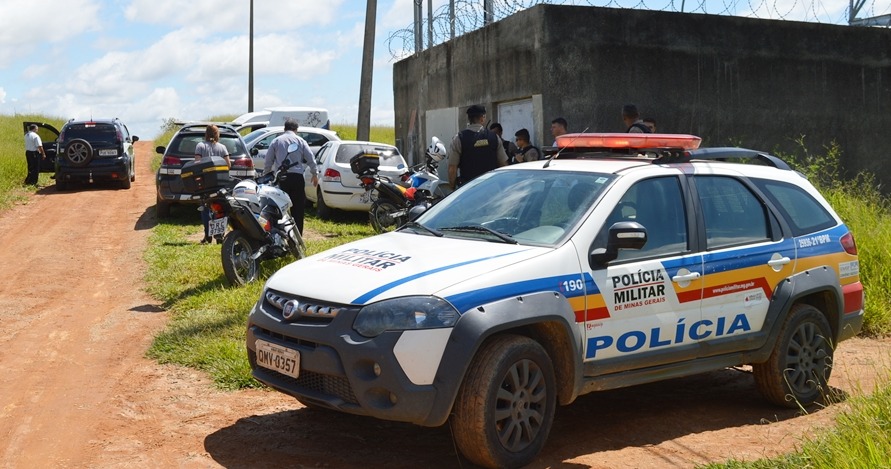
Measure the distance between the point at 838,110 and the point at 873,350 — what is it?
8.30 m

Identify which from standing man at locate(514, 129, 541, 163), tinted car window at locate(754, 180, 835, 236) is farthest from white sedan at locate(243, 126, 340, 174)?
tinted car window at locate(754, 180, 835, 236)

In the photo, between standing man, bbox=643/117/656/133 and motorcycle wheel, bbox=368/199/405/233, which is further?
motorcycle wheel, bbox=368/199/405/233

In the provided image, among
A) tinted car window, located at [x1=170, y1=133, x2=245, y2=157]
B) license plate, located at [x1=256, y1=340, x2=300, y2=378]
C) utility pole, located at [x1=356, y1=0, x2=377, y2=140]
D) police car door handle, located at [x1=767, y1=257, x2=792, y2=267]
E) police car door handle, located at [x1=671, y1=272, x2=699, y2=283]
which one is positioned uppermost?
utility pole, located at [x1=356, y1=0, x2=377, y2=140]

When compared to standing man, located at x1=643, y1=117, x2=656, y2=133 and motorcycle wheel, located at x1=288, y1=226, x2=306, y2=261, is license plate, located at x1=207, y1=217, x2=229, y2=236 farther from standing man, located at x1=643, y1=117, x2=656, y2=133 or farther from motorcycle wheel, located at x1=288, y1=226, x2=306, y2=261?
standing man, located at x1=643, y1=117, x2=656, y2=133

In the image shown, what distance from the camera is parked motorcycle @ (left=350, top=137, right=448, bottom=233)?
14328 mm

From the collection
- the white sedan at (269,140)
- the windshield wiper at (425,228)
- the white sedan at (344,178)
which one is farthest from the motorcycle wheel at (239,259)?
the white sedan at (269,140)

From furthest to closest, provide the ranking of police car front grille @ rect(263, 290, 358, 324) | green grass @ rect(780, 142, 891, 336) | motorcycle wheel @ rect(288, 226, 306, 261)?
motorcycle wheel @ rect(288, 226, 306, 261) < green grass @ rect(780, 142, 891, 336) < police car front grille @ rect(263, 290, 358, 324)

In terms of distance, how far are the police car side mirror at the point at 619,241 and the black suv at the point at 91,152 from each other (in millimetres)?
17201

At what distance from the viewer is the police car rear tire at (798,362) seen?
6434 millimetres

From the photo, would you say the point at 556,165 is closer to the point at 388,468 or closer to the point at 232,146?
the point at 388,468

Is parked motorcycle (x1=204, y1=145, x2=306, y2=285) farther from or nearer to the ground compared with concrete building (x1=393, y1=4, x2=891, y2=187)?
nearer to the ground

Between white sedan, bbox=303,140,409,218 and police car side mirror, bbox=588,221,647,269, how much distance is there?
428 inches

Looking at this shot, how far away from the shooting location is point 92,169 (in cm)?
2086

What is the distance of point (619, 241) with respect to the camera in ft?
17.7
